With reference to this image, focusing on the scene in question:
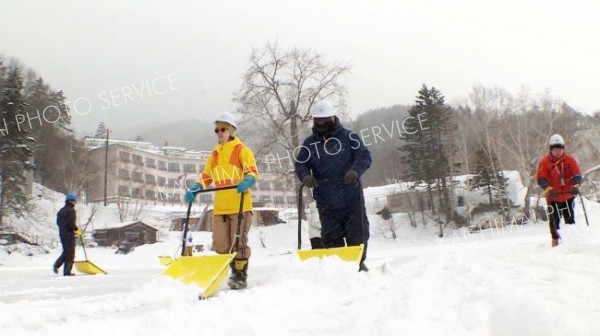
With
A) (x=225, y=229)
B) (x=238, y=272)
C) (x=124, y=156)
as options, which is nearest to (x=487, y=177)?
(x=225, y=229)

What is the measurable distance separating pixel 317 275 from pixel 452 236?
118 feet

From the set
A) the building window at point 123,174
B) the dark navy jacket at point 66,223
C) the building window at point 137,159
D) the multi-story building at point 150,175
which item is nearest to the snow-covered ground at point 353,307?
the dark navy jacket at point 66,223

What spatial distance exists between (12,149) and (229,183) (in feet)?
108

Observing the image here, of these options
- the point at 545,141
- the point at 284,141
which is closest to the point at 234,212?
the point at 284,141

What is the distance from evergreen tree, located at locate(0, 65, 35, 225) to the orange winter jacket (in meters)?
33.1

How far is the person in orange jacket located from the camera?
7.88 m

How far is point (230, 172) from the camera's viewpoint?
541 centimetres

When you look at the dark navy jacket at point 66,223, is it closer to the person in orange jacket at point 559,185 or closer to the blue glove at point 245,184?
the blue glove at point 245,184

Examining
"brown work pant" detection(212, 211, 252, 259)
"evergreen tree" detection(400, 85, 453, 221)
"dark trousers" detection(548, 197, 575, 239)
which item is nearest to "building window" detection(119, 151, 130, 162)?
"evergreen tree" detection(400, 85, 453, 221)

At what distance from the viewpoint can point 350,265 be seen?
4.30 m

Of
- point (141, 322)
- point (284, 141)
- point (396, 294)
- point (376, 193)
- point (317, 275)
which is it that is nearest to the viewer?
point (141, 322)

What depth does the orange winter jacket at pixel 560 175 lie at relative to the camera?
792cm

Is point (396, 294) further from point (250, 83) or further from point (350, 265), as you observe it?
point (250, 83)

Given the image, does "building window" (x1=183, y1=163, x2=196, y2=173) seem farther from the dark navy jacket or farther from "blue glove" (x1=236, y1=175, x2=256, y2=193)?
"blue glove" (x1=236, y1=175, x2=256, y2=193)
